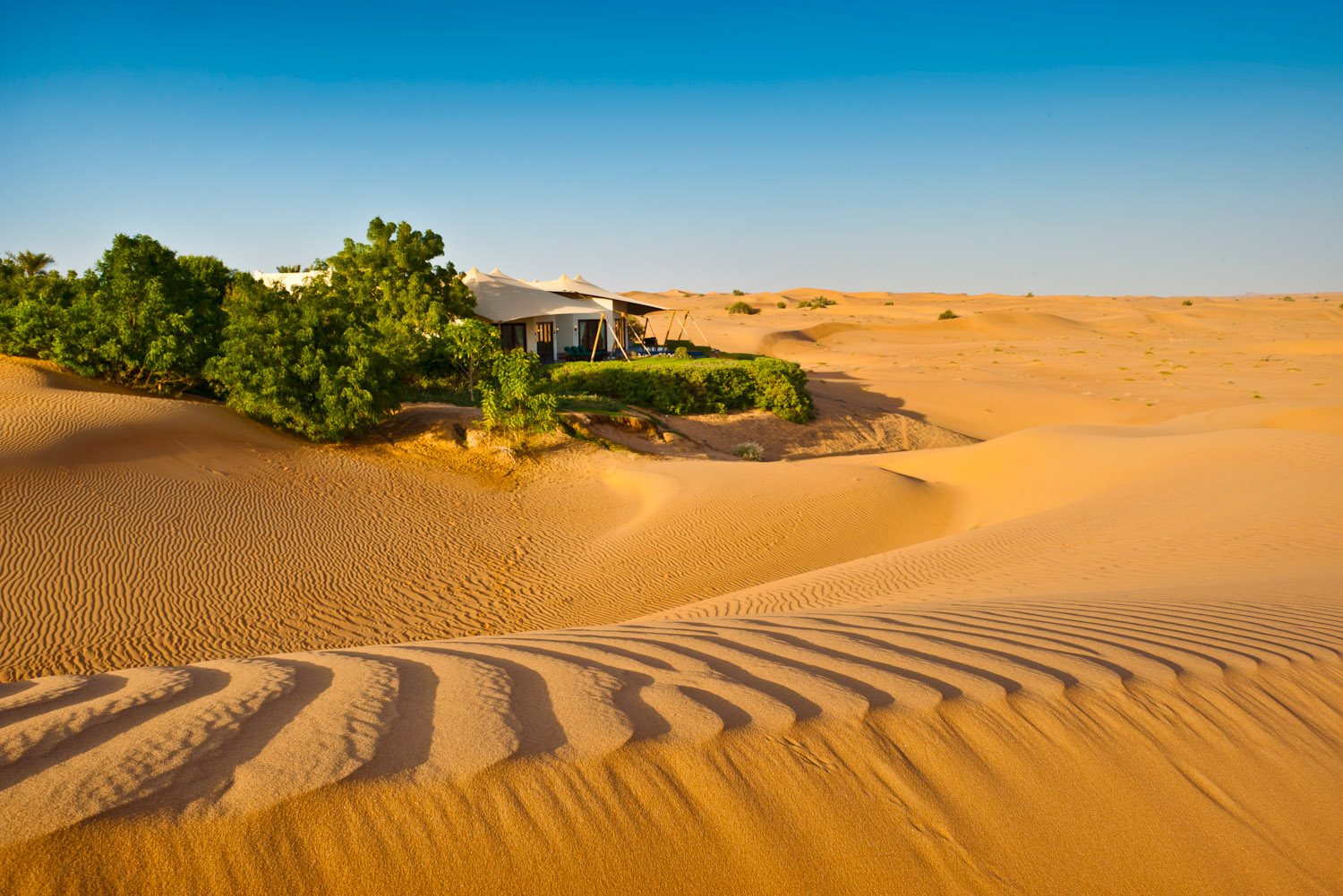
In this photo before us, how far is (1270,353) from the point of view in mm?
40125

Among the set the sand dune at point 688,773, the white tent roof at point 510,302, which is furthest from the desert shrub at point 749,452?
the sand dune at point 688,773

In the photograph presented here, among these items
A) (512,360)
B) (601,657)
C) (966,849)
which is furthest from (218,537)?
(966,849)

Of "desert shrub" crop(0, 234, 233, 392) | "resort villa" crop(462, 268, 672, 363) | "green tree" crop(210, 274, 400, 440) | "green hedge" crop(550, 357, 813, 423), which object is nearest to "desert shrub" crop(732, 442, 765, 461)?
"green hedge" crop(550, 357, 813, 423)

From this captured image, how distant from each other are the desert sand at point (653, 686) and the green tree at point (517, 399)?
10.6ft

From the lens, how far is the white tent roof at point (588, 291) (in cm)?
3194

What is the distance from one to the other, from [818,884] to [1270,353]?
49.0m

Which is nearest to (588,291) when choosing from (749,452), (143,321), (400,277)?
(400,277)

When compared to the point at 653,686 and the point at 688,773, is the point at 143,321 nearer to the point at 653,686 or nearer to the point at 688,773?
the point at 653,686

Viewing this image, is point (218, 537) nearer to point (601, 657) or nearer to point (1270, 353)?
point (601, 657)

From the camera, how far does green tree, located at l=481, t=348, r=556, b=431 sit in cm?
1600

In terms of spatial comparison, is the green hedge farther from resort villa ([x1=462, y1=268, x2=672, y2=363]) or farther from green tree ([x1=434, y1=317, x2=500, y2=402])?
green tree ([x1=434, y1=317, x2=500, y2=402])

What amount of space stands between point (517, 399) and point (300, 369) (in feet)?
13.5

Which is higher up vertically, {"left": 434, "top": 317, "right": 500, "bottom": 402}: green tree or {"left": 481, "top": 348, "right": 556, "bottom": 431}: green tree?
{"left": 434, "top": 317, "right": 500, "bottom": 402}: green tree

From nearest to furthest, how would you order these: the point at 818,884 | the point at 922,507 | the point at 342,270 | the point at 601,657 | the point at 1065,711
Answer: the point at 818,884
the point at 1065,711
the point at 601,657
the point at 922,507
the point at 342,270
